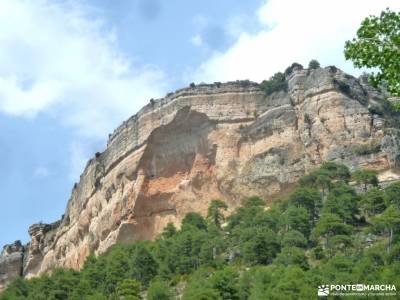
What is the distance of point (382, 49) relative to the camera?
41.2 ft

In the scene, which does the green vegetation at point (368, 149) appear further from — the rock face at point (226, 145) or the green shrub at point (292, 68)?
the green shrub at point (292, 68)

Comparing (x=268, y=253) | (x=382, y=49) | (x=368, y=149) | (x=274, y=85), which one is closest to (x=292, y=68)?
(x=274, y=85)

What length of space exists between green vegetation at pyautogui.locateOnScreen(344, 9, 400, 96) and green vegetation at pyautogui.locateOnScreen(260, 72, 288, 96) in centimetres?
4470

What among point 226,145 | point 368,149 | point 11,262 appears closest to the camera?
point 368,149

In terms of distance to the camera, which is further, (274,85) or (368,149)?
(274,85)

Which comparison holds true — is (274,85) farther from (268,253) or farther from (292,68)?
(268,253)

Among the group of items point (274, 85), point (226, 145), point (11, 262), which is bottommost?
point (11, 262)

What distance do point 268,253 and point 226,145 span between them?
18.0 m

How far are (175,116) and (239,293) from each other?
25.3 m

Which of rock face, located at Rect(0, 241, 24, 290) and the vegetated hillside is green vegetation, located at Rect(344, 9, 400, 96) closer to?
the vegetated hillside

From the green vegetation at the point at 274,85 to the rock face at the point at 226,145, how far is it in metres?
0.45

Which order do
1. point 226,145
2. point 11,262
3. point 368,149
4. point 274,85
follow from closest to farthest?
point 368,149 < point 226,145 < point 274,85 < point 11,262

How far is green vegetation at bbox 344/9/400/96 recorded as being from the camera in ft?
40.9

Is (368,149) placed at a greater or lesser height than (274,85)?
lesser
